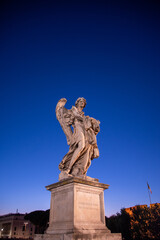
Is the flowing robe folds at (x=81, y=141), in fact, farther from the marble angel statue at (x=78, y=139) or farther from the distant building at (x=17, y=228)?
the distant building at (x=17, y=228)

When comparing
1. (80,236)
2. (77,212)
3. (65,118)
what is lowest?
(80,236)

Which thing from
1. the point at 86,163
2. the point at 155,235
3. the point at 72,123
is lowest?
the point at 155,235

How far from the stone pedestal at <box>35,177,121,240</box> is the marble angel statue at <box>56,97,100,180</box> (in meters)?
0.54

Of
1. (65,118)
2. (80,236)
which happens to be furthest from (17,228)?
(80,236)

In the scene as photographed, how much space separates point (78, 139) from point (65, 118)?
125cm

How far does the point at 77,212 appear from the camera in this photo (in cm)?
538

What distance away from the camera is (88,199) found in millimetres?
5902

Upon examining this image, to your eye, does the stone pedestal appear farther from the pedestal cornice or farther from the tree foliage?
the tree foliage

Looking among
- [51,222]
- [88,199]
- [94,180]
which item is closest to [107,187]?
[94,180]

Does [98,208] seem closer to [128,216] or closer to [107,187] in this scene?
[107,187]

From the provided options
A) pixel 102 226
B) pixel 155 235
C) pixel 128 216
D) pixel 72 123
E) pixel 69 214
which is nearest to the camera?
pixel 69 214

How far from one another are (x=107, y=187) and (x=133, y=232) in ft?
109

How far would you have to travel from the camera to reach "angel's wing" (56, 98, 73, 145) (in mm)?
7541

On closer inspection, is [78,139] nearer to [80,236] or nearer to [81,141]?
[81,141]
